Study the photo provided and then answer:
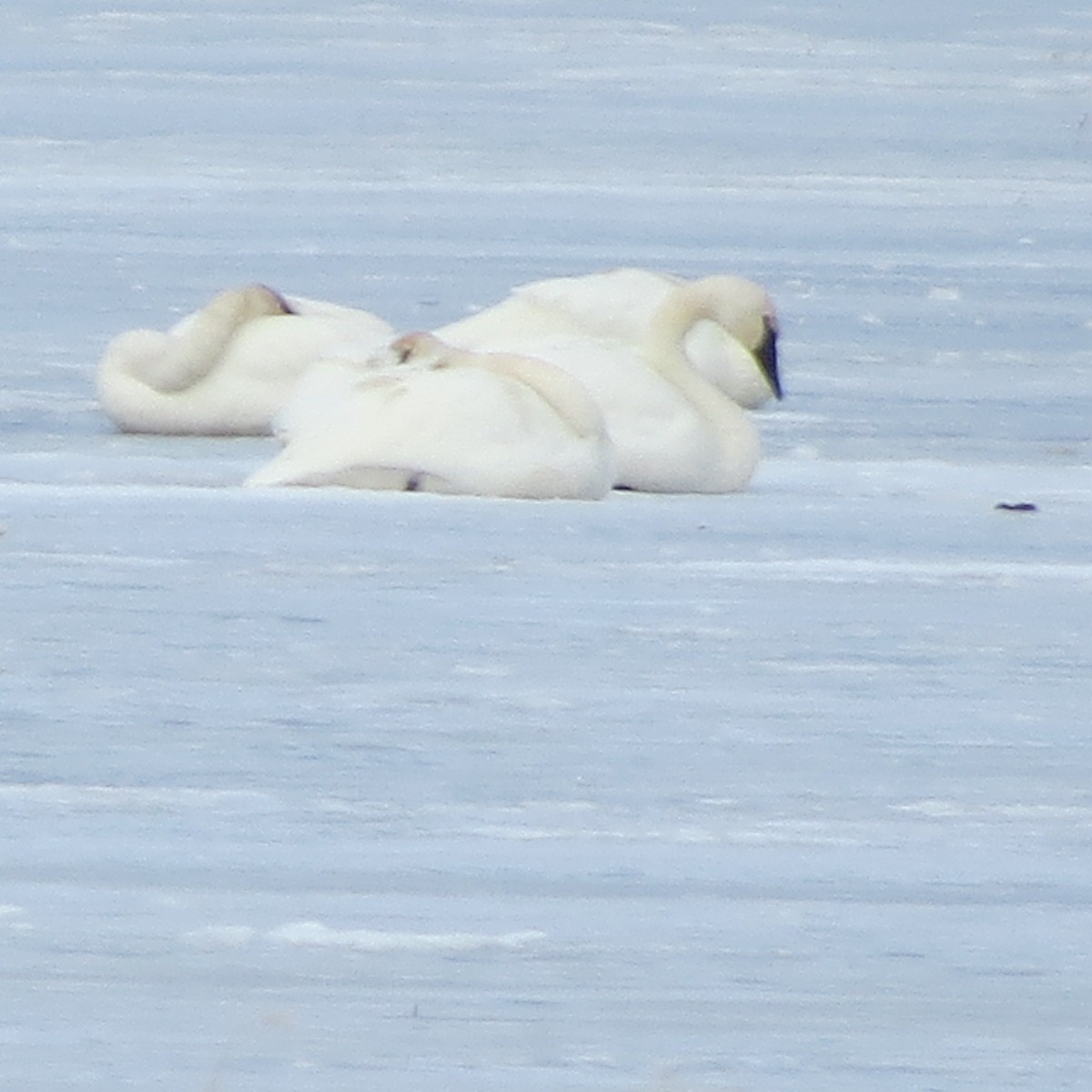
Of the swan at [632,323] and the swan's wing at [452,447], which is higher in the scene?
the swan's wing at [452,447]

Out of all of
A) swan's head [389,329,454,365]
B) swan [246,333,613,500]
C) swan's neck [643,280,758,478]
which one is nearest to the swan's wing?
swan [246,333,613,500]

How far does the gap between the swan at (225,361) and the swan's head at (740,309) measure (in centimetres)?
76

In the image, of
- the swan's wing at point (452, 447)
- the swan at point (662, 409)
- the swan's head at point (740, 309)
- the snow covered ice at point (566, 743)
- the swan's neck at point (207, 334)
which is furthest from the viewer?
the swan's neck at point (207, 334)

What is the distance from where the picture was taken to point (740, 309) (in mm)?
7426

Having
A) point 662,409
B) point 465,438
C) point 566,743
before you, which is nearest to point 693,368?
point 662,409

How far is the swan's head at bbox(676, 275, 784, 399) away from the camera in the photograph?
732cm

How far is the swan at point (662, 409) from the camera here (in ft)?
20.5

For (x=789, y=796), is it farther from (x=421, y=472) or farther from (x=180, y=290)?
(x=180, y=290)

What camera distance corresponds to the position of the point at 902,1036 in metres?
2.80

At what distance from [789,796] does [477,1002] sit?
787 millimetres

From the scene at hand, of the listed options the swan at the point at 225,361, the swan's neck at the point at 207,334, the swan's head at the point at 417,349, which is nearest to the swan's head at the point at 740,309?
the swan's head at the point at 417,349

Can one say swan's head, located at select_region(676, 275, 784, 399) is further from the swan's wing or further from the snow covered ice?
the swan's wing

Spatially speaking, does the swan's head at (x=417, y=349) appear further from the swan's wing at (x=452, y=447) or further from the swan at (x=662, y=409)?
the swan's wing at (x=452, y=447)

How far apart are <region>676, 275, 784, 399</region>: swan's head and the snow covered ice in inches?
7.6
